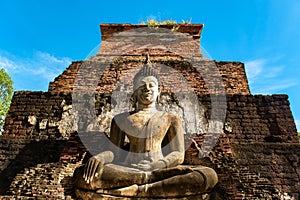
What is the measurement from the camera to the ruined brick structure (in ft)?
13.8

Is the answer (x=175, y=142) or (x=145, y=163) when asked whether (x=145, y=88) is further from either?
(x=145, y=163)

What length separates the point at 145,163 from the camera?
3.52 meters

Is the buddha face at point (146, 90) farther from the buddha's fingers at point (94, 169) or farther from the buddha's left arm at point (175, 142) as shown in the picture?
the buddha's fingers at point (94, 169)

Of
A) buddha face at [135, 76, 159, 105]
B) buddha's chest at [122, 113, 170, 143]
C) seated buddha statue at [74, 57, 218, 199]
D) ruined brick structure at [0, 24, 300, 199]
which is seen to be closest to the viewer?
seated buddha statue at [74, 57, 218, 199]

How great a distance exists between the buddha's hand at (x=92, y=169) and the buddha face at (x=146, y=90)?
125 centimetres

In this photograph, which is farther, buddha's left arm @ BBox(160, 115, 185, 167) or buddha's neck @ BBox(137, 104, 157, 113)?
buddha's neck @ BBox(137, 104, 157, 113)

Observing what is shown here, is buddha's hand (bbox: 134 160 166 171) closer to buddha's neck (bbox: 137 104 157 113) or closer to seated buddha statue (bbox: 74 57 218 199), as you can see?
seated buddha statue (bbox: 74 57 218 199)

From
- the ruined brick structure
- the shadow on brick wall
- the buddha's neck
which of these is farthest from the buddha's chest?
the shadow on brick wall

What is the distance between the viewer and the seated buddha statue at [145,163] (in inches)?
121

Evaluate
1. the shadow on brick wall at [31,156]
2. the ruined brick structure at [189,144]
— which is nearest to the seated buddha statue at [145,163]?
the ruined brick structure at [189,144]

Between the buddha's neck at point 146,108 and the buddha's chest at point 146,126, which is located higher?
the buddha's neck at point 146,108

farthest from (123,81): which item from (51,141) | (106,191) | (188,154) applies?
(106,191)

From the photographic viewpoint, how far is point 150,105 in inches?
164

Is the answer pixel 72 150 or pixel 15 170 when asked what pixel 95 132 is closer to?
pixel 72 150
